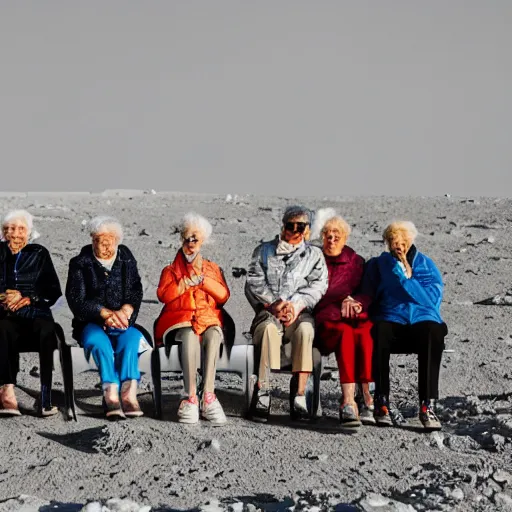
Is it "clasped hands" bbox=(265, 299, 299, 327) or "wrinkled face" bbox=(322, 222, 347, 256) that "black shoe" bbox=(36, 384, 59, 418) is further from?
"wrinkled face" bbox=(322, 222, 347, 256)

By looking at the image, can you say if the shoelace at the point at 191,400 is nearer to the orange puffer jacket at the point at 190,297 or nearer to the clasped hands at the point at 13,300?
the orange puffer jacket at the point at 190,297

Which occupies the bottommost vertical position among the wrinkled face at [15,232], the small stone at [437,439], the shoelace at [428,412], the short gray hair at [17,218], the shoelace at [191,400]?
the small stone at [437,439]

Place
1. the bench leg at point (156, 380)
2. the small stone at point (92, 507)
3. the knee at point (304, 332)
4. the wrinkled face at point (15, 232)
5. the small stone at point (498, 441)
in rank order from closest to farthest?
the small stone at point (92, 507) → the small stone at point (498, 441) → the knee at point (304, 332) → the bench leg at point (156, 380) → the wrinkled face at point (15, 232)

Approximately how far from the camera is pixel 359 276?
700cm

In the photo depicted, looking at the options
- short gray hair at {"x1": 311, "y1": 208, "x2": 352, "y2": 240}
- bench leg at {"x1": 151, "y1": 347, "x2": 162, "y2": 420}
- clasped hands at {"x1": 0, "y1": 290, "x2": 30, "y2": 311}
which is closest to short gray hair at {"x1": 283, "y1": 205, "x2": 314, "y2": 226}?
short gray hair at {"x1": 311, "y1": 208, "x2": 352, "y2": 240}

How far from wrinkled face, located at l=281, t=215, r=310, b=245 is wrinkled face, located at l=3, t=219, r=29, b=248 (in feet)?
6.03

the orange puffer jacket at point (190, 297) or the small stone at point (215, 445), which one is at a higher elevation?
the orange puffer jacket at point (190, 297)

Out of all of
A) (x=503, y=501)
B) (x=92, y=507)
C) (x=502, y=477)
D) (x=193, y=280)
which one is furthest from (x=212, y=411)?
(x=503, y=501)

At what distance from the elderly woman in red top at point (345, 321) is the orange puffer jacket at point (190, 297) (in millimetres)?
718

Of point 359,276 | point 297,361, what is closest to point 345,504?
point 297,361

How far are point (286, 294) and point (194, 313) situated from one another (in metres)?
0.64

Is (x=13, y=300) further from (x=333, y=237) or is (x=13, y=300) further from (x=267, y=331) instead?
(x=333, y=237)

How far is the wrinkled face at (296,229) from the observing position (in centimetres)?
692

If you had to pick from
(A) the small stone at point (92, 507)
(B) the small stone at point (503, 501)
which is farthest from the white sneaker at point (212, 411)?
(B) the small stone at point (503, 501)
